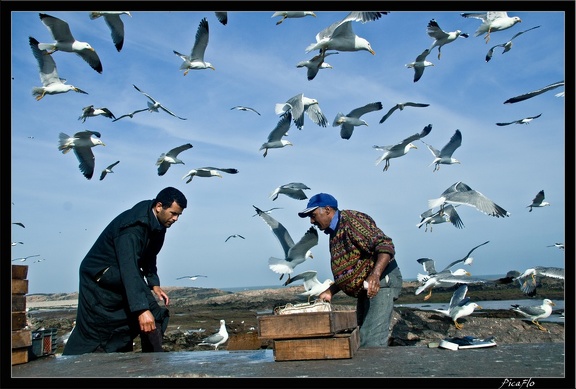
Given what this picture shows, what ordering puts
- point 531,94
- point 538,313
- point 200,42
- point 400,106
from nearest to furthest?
point 531,94 < point 538,313 < point 200,42 < point 400,106

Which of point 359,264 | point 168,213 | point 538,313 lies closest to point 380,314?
point 359,264

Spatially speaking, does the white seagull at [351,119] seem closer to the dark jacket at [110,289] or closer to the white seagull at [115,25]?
the white seagull at [115,25]

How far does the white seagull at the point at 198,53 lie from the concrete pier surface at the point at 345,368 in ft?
23.1

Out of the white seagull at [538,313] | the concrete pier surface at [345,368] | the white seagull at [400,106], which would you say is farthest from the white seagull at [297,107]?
the concrete pier surface at [345,368]

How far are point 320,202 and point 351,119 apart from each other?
21.4 feet

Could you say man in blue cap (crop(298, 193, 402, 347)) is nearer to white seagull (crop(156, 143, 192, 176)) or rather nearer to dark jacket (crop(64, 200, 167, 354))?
dark jacket (crop(64, 200, 167, 354))

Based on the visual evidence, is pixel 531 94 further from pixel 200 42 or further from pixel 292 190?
pixel 200 42

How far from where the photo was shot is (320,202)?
16.1 feet

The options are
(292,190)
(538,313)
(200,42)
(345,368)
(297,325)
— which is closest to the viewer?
(345,368)

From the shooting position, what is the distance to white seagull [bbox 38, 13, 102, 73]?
869 cm

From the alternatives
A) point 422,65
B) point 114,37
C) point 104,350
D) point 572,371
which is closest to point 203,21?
point 114,37

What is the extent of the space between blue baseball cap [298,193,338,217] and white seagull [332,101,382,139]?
6345 mm

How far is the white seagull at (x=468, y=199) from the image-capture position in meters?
7.81
